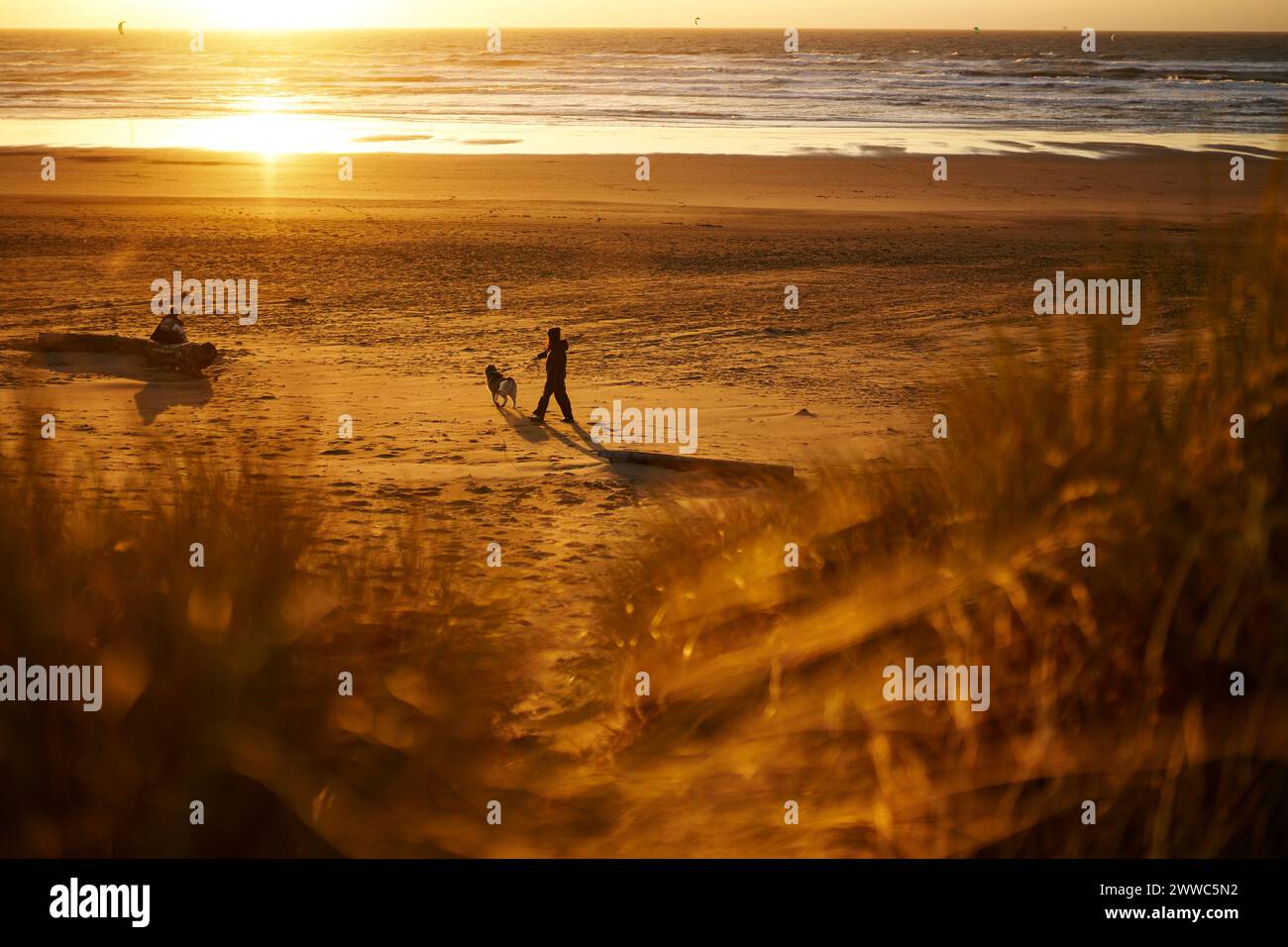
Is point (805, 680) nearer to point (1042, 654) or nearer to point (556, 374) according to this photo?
point (1042, 654)

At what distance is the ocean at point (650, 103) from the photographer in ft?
118

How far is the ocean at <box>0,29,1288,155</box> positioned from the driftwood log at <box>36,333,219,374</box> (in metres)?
12.5

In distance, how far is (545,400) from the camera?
991cm

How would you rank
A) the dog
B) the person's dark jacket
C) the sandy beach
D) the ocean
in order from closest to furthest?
the sandy beach < the person's dark jacket < the dog < the ocean

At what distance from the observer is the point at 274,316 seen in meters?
14.1

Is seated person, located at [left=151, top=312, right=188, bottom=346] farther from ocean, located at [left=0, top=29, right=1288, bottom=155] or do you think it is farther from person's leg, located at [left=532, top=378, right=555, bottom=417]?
ocean, located at [left=0, top=29, right=1288, bottom=155]

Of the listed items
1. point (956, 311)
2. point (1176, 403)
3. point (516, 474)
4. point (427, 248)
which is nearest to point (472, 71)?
point (427, 248)

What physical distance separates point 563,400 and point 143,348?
475 centimetres

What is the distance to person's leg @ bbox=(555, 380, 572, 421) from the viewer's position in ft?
32.1

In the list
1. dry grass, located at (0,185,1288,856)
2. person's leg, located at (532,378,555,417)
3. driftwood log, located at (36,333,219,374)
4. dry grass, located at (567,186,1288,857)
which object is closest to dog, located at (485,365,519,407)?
person's leg, located at (532,378,555,417)

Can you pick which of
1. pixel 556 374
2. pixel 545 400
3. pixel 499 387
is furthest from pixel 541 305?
pixel 556 374

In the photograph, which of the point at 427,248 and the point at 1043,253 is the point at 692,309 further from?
the point at 1043,253

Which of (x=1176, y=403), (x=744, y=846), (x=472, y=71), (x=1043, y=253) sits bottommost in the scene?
(x=744, y=846)
